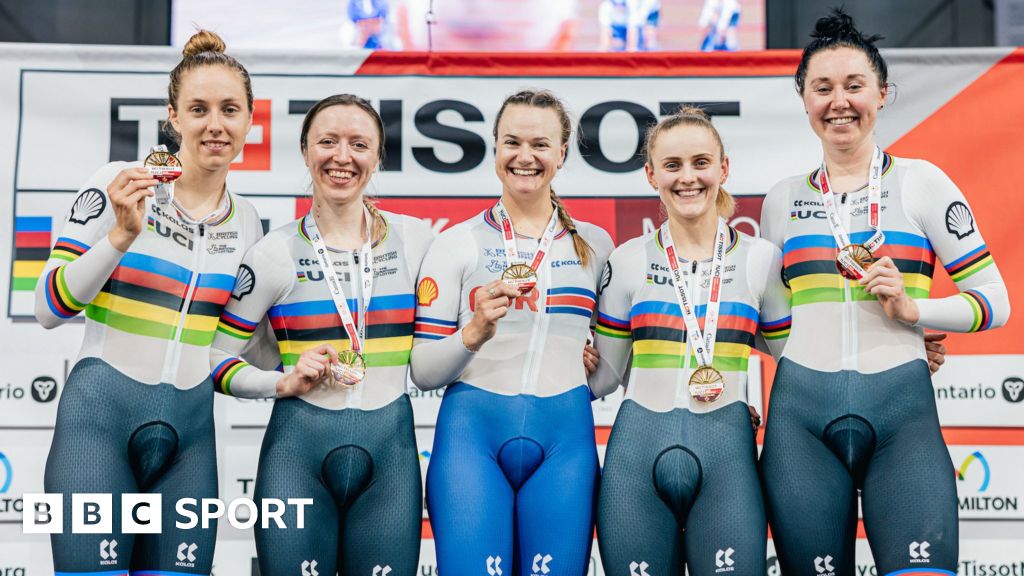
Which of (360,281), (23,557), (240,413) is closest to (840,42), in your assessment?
(360,281)

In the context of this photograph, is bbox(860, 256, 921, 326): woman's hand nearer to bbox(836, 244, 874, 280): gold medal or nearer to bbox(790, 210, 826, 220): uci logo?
bbox(836, 244, 874, 280): gold medal

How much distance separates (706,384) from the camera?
304 centimetres

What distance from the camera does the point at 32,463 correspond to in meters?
4.54

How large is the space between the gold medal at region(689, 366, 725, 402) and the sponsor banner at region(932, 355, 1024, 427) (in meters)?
1.98

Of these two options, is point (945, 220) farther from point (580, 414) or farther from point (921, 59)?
point (921, 59)

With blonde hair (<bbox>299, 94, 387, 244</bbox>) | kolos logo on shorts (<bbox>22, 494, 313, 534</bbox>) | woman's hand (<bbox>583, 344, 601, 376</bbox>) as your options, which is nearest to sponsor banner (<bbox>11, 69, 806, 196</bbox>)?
blonde hair (<bbox>299, 94, 387, 244</bbox>)

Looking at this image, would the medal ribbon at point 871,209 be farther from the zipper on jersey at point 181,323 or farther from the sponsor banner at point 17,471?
the sponsor banner at point 17,471

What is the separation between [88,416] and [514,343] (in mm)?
1280

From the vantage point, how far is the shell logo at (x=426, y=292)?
3.24 meters

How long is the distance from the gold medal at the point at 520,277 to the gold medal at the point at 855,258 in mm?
902

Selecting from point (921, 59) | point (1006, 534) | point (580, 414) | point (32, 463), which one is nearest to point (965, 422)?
point (1006, 534)

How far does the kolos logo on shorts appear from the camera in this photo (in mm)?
2914

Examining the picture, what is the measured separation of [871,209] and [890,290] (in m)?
0.32

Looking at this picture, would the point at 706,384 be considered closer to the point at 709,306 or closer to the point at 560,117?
the point at 709,306
